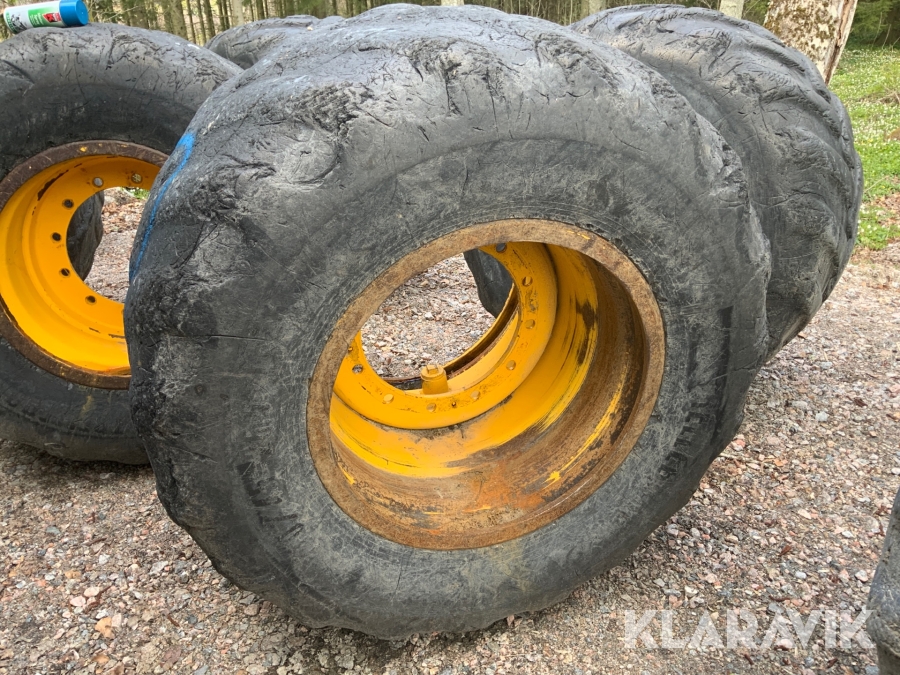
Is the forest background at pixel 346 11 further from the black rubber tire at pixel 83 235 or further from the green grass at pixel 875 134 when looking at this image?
the black rubber tire at pixel 83 235

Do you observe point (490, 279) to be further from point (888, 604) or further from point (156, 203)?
point (888, 604)

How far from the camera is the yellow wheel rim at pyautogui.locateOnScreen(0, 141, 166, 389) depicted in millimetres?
2668

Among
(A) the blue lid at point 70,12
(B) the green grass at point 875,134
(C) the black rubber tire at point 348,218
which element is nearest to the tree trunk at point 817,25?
(B) the green grass at point 875,134

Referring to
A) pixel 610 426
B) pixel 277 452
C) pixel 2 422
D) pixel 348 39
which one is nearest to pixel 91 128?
pixel 2 422

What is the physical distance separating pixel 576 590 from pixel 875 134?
8.66 metres

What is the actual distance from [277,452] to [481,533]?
2.24ft

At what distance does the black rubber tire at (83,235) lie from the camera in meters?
3.99

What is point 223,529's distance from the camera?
61.6 inches

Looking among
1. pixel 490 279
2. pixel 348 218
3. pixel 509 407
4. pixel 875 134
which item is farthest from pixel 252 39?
pixel 875 134

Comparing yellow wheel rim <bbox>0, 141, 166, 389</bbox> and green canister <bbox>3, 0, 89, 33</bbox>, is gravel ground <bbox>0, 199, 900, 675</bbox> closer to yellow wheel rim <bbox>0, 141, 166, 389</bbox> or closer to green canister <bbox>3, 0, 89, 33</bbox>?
yellow wheel rim <bbox>0, 141, 166, 389</bbox>

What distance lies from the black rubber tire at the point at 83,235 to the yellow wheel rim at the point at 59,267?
1.03 m

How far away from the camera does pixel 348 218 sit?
54.2 inches

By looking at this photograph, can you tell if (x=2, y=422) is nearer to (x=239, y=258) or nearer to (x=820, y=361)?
(x=239, y=258)

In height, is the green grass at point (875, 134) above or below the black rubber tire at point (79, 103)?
below
